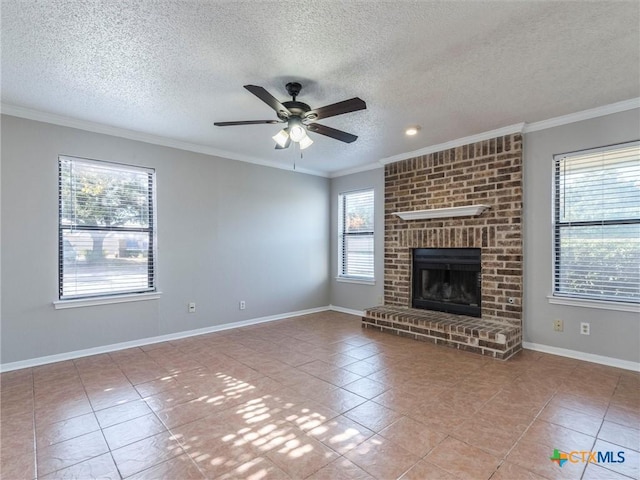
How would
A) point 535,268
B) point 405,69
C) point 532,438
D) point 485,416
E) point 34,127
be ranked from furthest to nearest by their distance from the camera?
point 535,268 → point 34,127 → point 405,69 → point 485,416 → point 532,438

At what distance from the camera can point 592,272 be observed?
3436 mm

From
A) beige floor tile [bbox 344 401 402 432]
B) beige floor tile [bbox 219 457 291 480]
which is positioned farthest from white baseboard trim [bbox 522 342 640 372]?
beige floor tile [bbox 219 457 291 480]

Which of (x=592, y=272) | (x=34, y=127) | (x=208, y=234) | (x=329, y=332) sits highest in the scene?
(x=34, y=127)

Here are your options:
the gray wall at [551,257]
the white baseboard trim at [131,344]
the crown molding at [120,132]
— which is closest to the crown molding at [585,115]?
the gray wall at [551,257]

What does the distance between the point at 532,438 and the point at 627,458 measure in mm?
468

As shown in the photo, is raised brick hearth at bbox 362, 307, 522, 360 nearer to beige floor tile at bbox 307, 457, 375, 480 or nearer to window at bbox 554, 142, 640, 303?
window at bbox 554, 142, 640, 303

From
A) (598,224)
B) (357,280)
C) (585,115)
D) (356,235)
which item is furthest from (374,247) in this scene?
(585,115)

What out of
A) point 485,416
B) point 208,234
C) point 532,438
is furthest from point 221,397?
point 208,234

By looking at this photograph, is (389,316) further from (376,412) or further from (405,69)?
(405,69)

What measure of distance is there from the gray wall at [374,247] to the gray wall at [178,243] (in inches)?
6.6

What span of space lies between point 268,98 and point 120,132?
2.51 metres

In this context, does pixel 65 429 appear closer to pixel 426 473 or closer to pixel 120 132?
pixel 426 473

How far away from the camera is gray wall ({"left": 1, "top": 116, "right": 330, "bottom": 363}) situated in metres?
3.35

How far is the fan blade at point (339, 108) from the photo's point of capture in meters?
2.43
